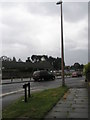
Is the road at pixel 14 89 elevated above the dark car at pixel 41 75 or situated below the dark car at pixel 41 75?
below

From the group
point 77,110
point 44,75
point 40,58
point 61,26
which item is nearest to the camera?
point 77,110

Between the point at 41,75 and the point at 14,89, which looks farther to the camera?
the point at 41,75

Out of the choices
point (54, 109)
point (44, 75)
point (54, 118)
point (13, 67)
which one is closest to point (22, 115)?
point (54, 118)

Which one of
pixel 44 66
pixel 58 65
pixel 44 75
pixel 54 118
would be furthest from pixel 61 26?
pixel 58 65

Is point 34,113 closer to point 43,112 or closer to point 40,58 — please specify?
point 43,112

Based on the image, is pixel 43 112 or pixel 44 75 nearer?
pixel 43 112

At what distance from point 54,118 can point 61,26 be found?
15.5 m

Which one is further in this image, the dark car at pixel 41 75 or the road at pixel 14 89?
the dark car at pixel 41 75

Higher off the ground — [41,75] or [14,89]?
[41,75]

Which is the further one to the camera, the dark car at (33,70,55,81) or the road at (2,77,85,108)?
the dark car at (33,70,55,81)

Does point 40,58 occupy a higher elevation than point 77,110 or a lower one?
higher

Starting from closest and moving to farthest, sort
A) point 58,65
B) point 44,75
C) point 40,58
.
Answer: point 44,75 < point 58,65 < point 40,58

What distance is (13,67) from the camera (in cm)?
9975

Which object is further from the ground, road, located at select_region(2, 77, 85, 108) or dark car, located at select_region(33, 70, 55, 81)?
dark car, located at select_region(33, 70, 55, 81)
